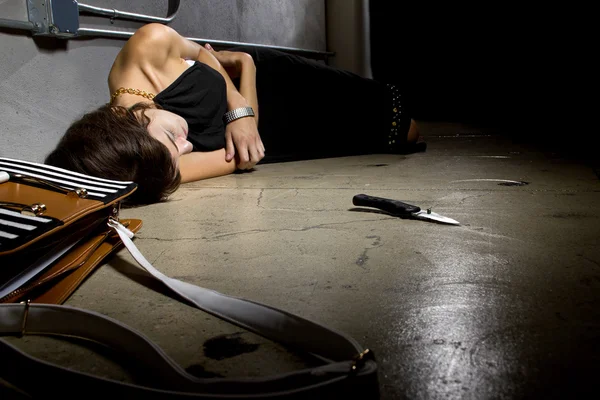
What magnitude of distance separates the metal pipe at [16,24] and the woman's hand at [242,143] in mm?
872

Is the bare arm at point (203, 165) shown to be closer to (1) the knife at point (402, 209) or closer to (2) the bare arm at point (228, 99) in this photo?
(2) the bare arm at point (228, 99)

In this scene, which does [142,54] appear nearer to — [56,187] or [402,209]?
[56,187]

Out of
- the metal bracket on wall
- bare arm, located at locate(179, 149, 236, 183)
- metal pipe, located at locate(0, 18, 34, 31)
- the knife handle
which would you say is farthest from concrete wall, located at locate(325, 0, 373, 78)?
the knife handle

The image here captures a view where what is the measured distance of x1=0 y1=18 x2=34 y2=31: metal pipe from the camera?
6.60ft

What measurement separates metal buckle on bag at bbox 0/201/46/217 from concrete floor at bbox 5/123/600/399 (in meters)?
0.17

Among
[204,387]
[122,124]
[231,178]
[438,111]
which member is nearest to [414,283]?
[204,387]

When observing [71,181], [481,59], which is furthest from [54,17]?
[481,59]

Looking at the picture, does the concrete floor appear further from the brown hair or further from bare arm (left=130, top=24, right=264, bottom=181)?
bare arm (left=130, top=24, right=264, bottom=181)

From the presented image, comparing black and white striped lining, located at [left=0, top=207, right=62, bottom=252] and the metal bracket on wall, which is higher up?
the metal bracket on wall

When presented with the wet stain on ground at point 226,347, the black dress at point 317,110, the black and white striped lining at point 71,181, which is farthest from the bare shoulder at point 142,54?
the wet stain on ground at point 226,347

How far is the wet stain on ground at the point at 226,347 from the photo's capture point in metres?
0.78

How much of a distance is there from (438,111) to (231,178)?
13.1 ft

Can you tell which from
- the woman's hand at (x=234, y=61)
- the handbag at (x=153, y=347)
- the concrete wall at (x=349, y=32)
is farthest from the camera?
the concrete wall at (x=349, y=32)

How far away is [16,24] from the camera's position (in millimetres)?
2061
